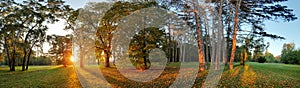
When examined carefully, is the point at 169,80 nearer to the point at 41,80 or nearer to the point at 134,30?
the point at 134,30

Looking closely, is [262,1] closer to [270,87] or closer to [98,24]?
[270,87]

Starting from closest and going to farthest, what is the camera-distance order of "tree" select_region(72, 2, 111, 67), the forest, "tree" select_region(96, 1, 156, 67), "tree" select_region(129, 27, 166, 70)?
the forest, "tree" select_region(96, 1, 156, 67), "tree" select_region(129, 27, 166, 70), "tree" select_region(72, 2, 111, 67)

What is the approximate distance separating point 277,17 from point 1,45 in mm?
31523

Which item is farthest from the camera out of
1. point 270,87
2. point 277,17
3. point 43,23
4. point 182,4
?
point 43,23

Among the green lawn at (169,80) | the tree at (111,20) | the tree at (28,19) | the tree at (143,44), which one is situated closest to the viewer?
the green lawn at (169,80)

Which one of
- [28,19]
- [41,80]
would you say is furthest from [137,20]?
[28,19]

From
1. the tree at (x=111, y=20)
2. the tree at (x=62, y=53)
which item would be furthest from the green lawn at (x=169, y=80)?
the tree at (x=62, y=53)

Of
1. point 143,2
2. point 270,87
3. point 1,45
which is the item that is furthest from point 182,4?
point 1,45

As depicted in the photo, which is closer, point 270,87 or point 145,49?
point 270,87

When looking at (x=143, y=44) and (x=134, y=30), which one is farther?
(x=143, y=44)

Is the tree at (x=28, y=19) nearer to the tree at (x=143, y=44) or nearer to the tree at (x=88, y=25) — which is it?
the tree at (x=88, y=25)

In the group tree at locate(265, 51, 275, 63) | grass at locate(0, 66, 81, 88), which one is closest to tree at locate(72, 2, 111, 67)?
grass at locate(0, 66, 81, 88)

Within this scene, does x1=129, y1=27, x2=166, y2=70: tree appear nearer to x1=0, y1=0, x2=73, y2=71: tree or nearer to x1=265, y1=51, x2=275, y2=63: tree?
x1=0, y1=0, x2=73, y2=71: tree

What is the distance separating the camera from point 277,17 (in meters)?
19.8
